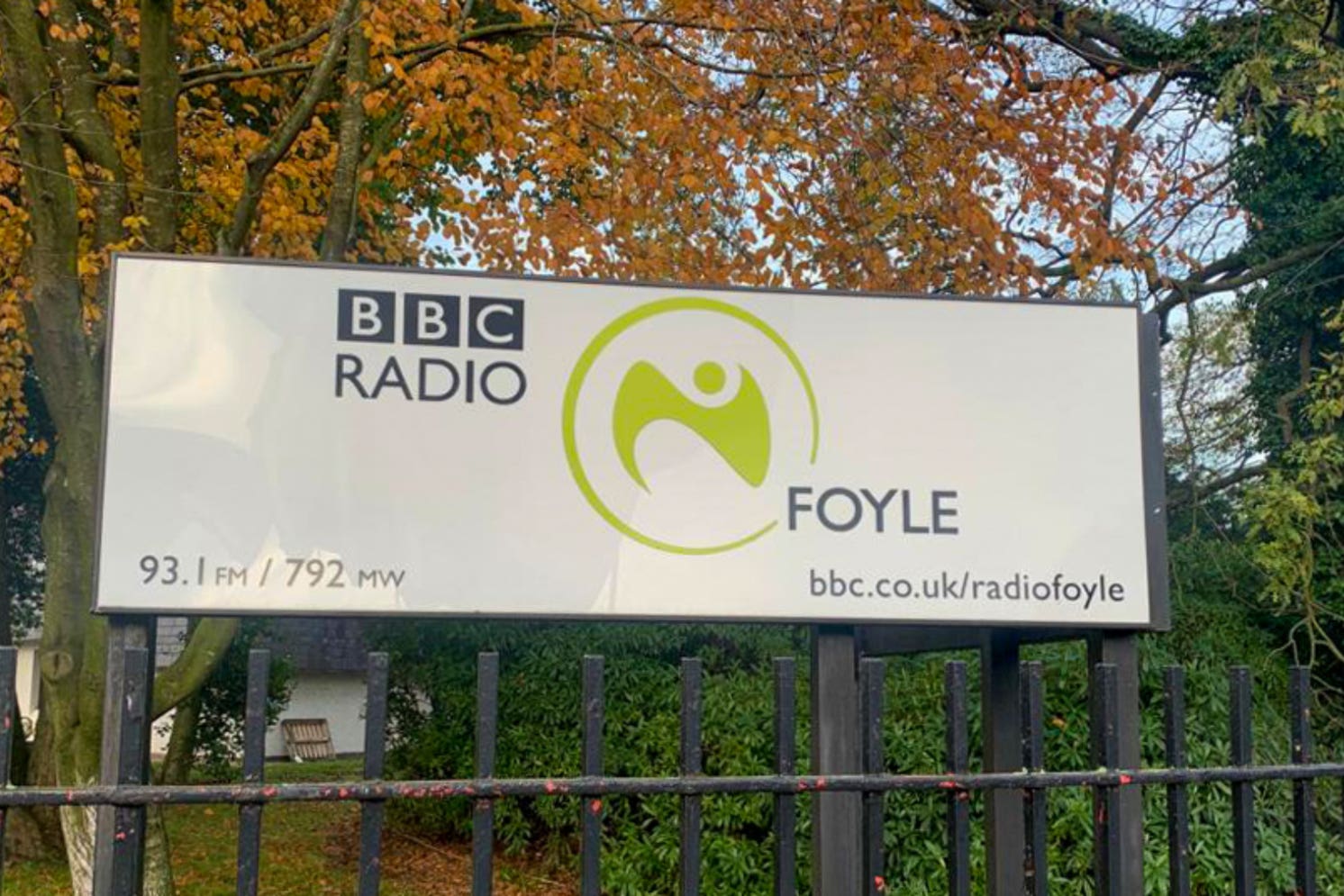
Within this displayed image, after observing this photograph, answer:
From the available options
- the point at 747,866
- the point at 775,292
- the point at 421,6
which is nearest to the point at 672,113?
the point at 421,6

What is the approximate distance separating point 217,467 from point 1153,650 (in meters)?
5.62

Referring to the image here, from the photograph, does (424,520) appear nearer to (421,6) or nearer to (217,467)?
(217,467)

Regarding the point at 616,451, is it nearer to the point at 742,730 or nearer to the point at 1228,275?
the point at 742,730

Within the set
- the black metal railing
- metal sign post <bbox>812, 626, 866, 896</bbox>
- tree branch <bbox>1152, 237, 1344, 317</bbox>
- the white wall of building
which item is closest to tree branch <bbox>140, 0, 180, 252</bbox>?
the black metal railing

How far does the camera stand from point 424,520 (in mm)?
2877

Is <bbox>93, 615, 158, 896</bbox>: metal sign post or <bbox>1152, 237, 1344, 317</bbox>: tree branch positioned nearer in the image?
<bbox>93, 615, 158, 896</bbox>: metal sign post

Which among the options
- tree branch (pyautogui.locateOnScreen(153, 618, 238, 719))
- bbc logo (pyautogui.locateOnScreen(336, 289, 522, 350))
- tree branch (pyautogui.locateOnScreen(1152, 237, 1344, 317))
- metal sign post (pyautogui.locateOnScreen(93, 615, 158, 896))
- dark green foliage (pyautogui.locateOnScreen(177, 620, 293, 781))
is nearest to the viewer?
metal sign post (pyautogui.locateOnScreen(93, 615, 158, 896))

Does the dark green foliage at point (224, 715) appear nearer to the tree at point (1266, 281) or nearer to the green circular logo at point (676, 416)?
the tree at point (1266, 281)

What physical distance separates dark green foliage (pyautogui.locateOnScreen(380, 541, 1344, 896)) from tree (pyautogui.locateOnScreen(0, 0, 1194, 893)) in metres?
2.68

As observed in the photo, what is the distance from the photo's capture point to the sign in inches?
111

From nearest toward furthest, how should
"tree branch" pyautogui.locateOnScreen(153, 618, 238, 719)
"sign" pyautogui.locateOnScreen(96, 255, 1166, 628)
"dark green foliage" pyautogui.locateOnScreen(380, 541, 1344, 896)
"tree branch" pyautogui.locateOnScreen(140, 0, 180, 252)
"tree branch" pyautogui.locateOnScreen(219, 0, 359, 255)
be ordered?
"sign" pyautogui.locateOnScreen(96, 255, 1166, 628) < "dark green foliage" pyautogui.locateOnScreen(380, 541, 1344, 896) < "tree branch" pyautogui.locateOnScreen(153, 618, 238, 719) < "tree branch" pyautogui.locateOnScreen(140, 0, 180, 252) < "tree branch" pyautogui.locateOnScreen(219, 0, 359, 255)

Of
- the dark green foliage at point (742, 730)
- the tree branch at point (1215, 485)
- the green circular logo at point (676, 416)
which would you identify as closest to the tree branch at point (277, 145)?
the dark green foliage at point (742, 730)


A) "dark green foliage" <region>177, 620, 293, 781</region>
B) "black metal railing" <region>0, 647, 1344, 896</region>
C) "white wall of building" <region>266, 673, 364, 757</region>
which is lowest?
"white wall of building" <region>266, 673, 364, 757</region>

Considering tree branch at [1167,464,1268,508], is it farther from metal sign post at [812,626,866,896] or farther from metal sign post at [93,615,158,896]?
metal sign post at [93,615,158,896]
